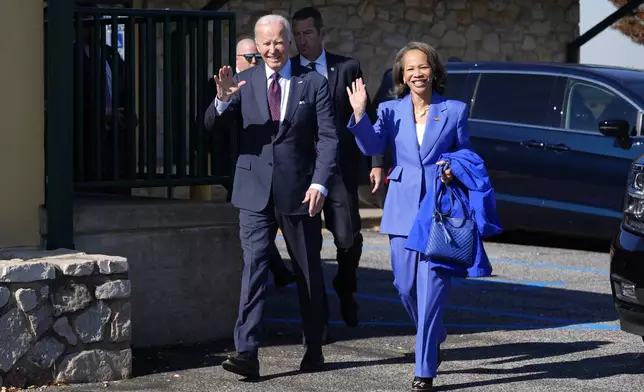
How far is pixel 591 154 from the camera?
12812 millimetres

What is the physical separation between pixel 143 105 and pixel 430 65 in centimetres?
178

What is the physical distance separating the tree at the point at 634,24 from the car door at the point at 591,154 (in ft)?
23.3

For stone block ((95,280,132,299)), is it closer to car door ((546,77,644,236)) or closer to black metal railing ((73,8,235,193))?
black metal railing ((73,8,235,193))

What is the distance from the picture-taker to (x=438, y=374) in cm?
743

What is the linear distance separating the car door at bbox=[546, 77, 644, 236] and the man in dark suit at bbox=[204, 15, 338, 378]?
5.71m

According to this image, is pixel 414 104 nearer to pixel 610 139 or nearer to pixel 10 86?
pixel 10 86

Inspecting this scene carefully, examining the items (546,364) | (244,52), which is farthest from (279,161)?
(244,52)

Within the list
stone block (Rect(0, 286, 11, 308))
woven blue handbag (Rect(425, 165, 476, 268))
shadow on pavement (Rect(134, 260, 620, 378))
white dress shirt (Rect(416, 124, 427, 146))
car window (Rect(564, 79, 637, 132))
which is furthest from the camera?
car window (Rect(564, 79, 637, 132))

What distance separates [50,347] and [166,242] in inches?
47.4

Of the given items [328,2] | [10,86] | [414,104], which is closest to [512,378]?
[414,104]

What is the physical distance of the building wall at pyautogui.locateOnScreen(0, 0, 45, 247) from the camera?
→ 7246 mm

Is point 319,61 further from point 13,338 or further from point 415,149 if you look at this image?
point 13,338

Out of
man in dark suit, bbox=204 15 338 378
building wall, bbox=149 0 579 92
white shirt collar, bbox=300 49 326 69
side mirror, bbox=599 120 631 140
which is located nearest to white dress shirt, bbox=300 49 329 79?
white shirt collar, bbox=300 49 326 69

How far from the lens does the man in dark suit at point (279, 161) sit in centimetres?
724
